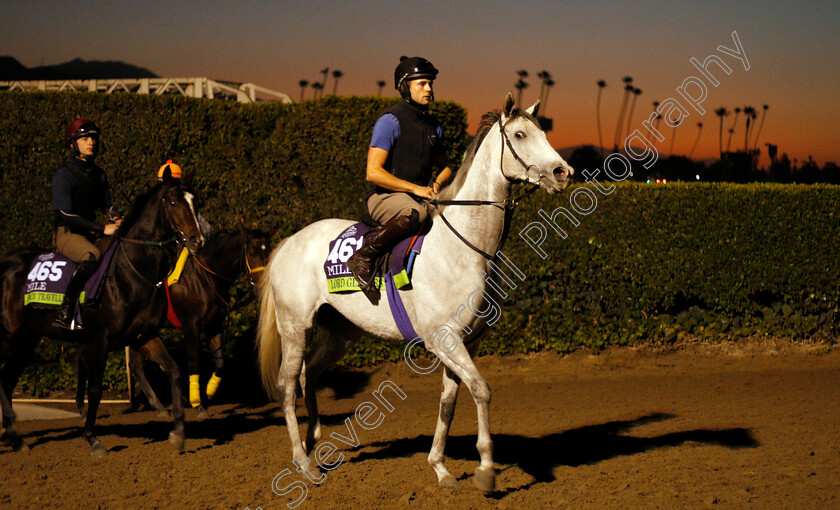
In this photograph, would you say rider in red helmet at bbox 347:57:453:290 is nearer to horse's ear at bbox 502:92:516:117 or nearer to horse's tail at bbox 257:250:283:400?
horse's ear at bbox 502:92:516:117

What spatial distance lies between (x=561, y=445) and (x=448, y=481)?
171cm

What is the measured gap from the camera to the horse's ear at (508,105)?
16.2 feet

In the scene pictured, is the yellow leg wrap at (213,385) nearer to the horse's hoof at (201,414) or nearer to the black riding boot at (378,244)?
the horse's hoof at (201,414)

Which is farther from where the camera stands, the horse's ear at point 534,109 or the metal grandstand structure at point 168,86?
the metal grandstand structure at point 168,86

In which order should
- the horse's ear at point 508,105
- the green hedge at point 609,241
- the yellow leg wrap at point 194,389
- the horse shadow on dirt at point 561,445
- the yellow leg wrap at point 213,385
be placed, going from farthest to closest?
the green hedge at point 609,241
the yellow leg wrap at point 213,385
the yellow leg wrap at point 194,389
the horse shadow on dirt at point 561,445
the horse's ear at point 508,105

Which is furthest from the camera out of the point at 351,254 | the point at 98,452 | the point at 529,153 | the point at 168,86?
the point at 168,86

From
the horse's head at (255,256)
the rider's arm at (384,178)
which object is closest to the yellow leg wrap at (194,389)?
the horse's head at (255,256)

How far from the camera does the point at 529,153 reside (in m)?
4.91

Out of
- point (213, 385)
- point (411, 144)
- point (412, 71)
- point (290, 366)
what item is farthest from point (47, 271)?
point (412, 71)

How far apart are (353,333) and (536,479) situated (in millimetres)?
2048

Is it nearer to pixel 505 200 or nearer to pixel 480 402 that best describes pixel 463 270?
pixel 505 200

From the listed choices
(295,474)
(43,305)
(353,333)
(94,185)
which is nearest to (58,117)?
(94,185)

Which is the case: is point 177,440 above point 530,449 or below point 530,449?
below

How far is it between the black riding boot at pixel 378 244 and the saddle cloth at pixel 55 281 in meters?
2.88
